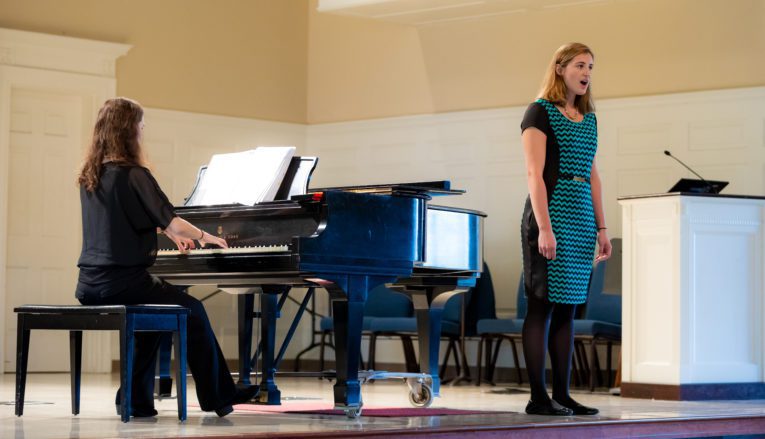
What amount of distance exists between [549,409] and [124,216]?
175 cm

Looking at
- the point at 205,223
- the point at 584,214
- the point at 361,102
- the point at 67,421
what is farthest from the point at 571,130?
the point at 361,102

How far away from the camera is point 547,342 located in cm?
468

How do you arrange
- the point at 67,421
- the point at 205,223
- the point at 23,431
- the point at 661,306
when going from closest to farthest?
the point at 23,431
the point at 67,421
the point at 205,223
the point at 661,306

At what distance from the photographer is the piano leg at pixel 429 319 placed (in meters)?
5.98

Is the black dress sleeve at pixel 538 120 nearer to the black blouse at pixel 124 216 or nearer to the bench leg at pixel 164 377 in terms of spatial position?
the black blouse at pixel 124 216

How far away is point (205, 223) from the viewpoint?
499 cm

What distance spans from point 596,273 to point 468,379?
1.18 metres

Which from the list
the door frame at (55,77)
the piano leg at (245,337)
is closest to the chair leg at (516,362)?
the door frame at (55,77)

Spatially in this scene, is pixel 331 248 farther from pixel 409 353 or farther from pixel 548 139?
pixel 409 353

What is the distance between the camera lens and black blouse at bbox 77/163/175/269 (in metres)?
4.47

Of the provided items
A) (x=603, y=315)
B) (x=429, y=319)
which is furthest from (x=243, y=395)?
(x=603, y=315)

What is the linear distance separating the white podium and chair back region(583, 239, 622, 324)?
1.16 meters

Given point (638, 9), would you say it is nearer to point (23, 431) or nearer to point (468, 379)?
point (468, 379)

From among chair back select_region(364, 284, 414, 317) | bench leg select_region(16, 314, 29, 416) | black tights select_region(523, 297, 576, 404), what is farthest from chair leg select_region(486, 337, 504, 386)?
bench leg select_region(16, 314, 29, 416)
